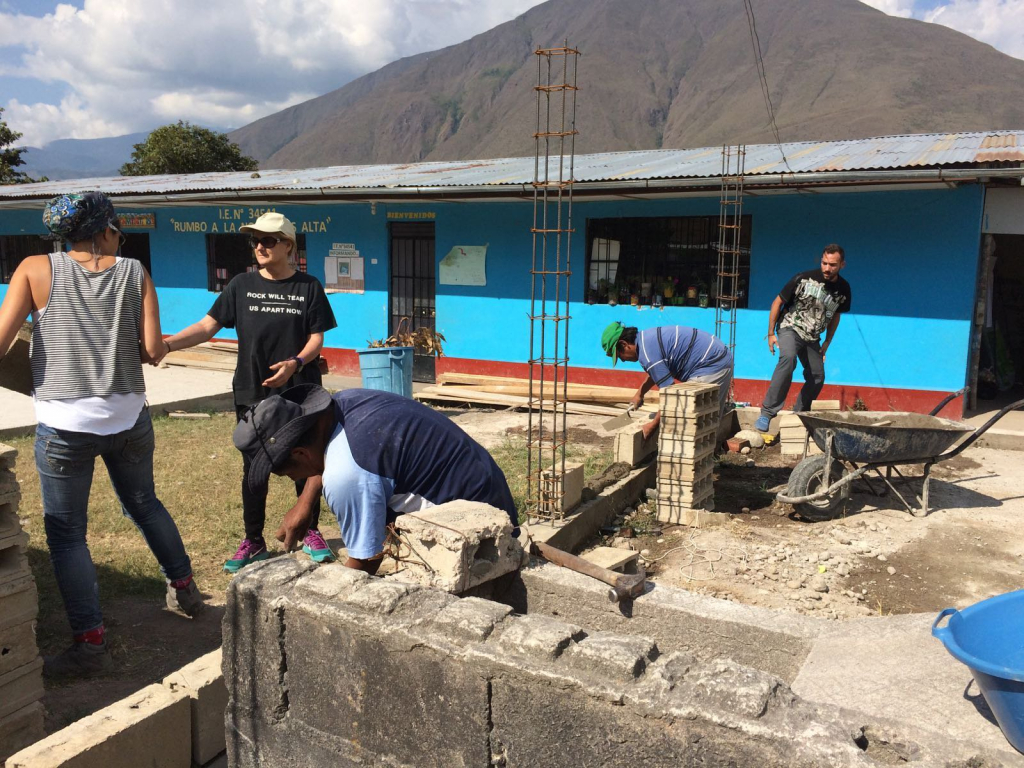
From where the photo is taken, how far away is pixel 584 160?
1259 cm

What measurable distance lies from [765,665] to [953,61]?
14239 cm

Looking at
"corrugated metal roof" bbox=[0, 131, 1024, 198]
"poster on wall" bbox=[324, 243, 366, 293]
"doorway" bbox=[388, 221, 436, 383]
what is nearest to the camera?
"corrugated metal roof" bbox=[0, 131, 1024, 198]

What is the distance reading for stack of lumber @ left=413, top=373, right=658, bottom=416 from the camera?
9922 millimetres

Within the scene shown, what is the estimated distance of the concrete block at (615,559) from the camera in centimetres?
396

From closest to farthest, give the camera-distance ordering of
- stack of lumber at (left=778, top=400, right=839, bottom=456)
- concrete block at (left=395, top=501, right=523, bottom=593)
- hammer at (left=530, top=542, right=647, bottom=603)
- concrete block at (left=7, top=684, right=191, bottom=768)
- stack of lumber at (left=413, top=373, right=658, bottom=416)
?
concrete block at (left=7, top=684, right=191, bottom=768) < concrete block at (left=395, top=501, right=523, bottom=593) < hammer at (left=530, top=542, right=647, bottom=603) < stack of lumber at (left=778, top=400, right=839, bottom=456) < stack of lumber at (left=413, top=373, right=658, bottom=416)

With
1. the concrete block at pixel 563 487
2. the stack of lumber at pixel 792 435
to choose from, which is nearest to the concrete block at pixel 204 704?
the concrete block at pixel 563 487

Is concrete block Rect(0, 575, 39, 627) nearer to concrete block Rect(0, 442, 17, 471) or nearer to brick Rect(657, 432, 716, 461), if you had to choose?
concrete block Rect(0, 442, 17, 471)

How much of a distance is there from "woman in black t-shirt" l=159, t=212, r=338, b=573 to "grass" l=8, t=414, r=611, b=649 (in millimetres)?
509

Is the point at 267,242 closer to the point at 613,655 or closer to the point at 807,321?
the point at 613,655

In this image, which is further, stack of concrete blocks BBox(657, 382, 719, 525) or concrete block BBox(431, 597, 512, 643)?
stack of concrete blocks BBox(657, 382, 719, 525)

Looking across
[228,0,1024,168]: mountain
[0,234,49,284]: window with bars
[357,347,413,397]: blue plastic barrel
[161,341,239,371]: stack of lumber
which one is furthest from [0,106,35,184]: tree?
[228,0,1024,168]: mountain

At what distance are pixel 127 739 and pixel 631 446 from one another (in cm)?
462

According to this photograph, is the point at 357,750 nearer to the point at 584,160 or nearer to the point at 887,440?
the point at 887,440

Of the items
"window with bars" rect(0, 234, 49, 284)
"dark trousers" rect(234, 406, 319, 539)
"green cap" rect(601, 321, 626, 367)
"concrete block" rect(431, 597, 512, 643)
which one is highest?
"window with bars" rect(0, 234, 49, 284)
